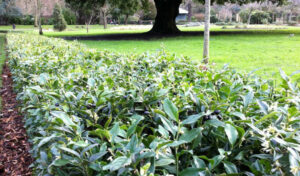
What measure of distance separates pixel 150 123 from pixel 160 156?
55 cm

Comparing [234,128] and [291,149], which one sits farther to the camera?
[234,128]

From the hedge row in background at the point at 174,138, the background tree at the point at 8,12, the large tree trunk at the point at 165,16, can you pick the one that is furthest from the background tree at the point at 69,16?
the hedge row in background at the point at 174,138

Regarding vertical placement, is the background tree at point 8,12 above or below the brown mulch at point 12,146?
above

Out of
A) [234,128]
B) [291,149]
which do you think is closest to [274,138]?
[291,149]

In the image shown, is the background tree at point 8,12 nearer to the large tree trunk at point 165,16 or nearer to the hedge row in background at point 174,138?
the large tree trunk at point 165,16

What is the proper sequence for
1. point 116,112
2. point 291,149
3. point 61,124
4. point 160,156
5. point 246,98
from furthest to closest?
point 116,112, point 246,98, point 61,124, point 160,156, point 291,149

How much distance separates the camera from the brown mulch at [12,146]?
3102mm

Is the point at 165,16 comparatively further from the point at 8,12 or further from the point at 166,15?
the point at 8,12

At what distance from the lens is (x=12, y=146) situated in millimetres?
3648

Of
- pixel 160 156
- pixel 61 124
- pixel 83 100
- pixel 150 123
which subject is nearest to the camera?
pixel 160 156

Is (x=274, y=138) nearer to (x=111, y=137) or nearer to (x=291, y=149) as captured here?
(x=291, y=149)

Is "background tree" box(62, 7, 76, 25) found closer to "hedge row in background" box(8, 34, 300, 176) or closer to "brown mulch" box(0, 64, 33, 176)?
"brown mulch" box(0, 64, 33, 176)

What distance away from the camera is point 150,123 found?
67.4 inches

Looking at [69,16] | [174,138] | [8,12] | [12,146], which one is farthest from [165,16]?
[8,12]
